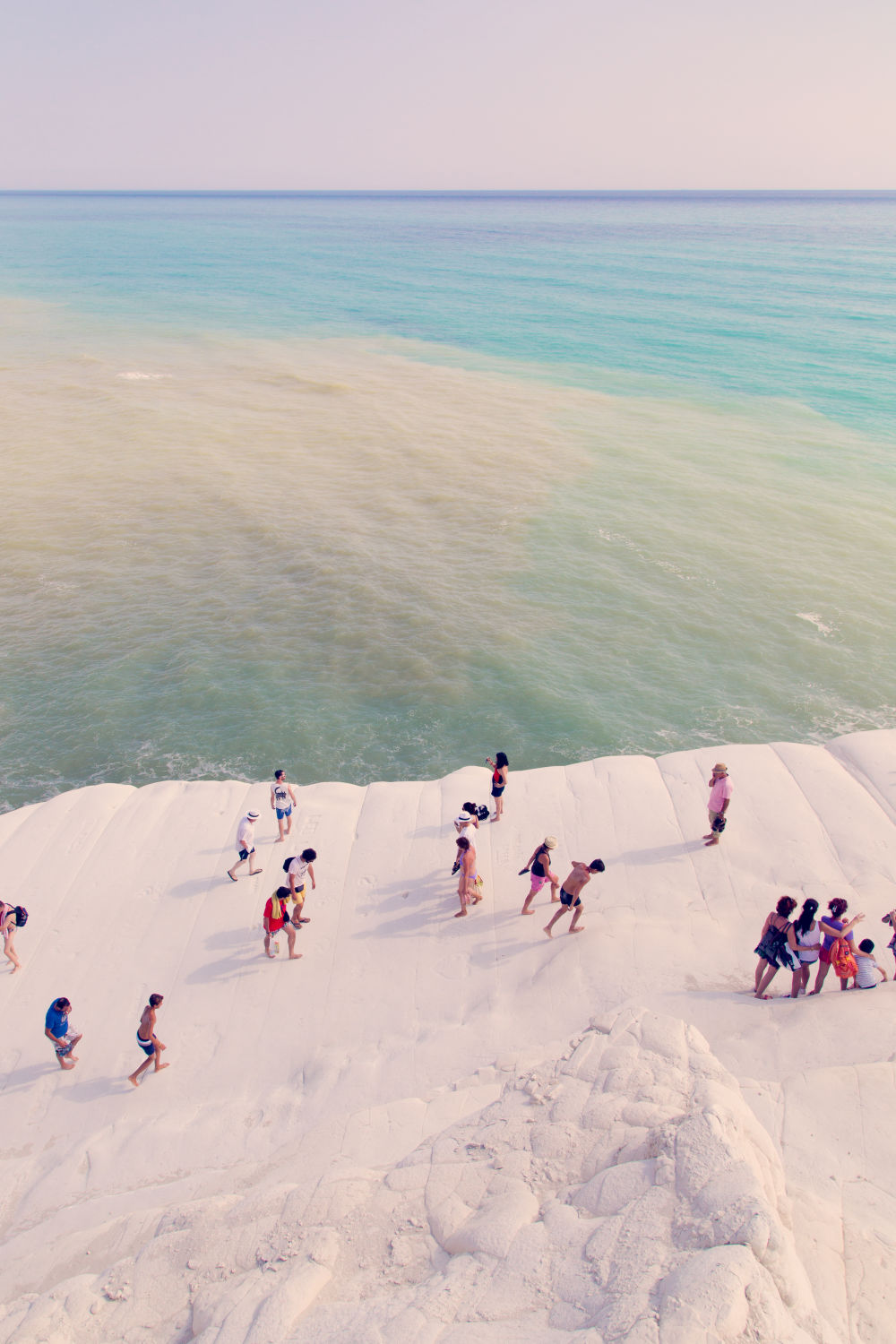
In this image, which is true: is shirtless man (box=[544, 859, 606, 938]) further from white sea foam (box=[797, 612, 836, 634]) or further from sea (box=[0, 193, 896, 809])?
white sea foam (box=[797, 612, 836, 634])

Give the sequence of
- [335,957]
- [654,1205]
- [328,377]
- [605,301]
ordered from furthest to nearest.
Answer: [605,301], [328,377], [335,957], [654,1205]

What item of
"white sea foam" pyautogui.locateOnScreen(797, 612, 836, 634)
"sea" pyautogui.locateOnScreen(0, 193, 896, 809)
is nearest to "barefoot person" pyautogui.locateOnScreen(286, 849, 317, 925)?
"sea" pyautogui.locateOnScreen(0, 193, 896, 809)

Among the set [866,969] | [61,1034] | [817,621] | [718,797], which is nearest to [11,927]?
[61,1034]

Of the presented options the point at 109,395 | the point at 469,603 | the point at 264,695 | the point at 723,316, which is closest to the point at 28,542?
the point at 264,695

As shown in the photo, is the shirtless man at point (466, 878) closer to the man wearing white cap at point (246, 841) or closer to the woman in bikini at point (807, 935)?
the man wearing white cap at point (246, 841)

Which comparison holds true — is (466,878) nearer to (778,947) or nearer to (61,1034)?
(778,947)

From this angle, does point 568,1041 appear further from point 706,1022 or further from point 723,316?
point 723,316
